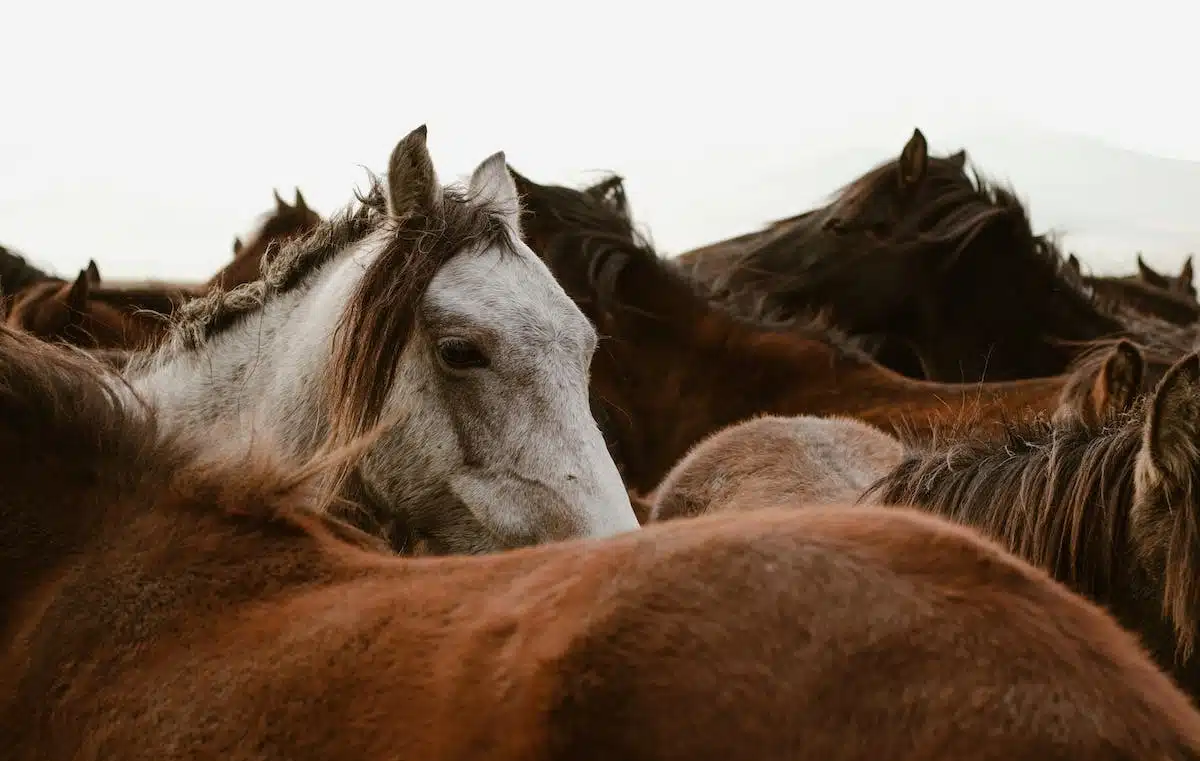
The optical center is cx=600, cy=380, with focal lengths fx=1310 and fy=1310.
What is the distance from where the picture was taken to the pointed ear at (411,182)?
10.8 feet

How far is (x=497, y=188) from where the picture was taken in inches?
144

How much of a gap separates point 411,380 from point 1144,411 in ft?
5.46

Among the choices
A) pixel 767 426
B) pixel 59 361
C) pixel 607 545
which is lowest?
pixel 767 426

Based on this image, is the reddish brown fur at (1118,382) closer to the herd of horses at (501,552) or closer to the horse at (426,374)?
the herd of horses at (501,552)

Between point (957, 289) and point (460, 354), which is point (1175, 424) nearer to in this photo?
point (460, 354)

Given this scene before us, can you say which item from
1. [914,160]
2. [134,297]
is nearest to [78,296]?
[134,297]

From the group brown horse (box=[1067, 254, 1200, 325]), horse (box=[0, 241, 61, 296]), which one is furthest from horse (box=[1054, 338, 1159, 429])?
horse (box=[0, 241, 61, 296])

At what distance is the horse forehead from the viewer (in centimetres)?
318

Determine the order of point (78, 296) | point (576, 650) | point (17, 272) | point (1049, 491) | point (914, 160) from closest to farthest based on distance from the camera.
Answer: point (576, 650)
point (1049, 491)
point (78, 296)
point (914, 160)
point (17, 272)

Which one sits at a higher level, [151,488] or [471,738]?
[151,488]

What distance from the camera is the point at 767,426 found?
4617 millimetres

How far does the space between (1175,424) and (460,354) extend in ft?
5.27

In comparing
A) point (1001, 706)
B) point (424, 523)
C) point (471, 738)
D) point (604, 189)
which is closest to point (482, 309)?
point (424, 523)

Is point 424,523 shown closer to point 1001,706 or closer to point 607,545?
point 607,545
